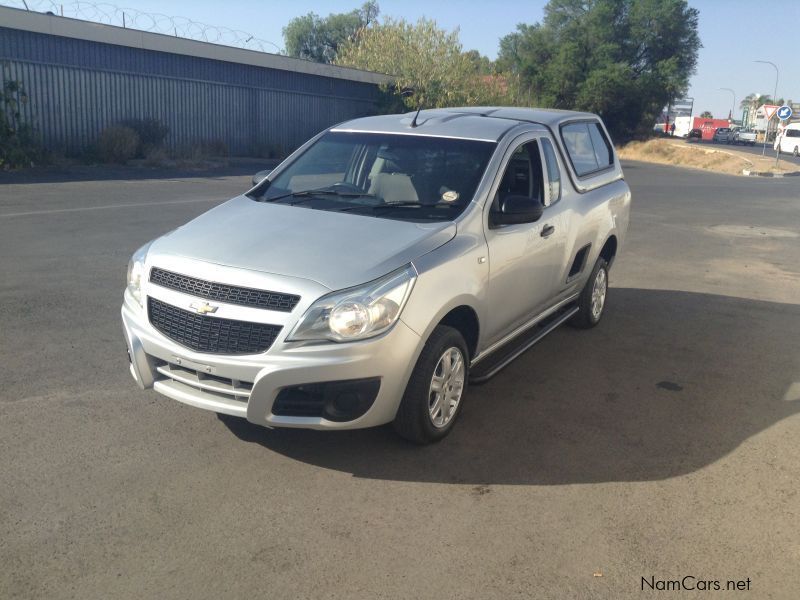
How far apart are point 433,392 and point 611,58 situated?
202 feet

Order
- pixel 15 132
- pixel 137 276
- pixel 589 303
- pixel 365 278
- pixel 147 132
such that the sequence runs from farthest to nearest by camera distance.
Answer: pixel 147 132, pixel 15 132, pixel 589 303, pixel 137 276, pixel 365 278

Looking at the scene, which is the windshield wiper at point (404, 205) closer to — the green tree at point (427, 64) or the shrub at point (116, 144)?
the shrub at point (116, 144)

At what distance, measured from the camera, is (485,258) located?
4.62 meters

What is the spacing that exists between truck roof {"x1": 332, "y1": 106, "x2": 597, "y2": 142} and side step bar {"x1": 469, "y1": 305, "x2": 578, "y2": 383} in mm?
1485

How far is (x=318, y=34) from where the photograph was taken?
8038cm

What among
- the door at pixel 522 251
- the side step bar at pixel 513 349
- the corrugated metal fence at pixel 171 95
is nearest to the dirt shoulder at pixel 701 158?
the corrugated metal fence at pixel 171 95

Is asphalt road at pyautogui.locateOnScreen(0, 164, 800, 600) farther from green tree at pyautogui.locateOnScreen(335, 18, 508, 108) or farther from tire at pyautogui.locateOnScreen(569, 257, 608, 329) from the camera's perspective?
green tree at pyautogui.locateOnScreen(335, 18, 508, 108)

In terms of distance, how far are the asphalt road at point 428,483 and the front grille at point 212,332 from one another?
674 millimetres

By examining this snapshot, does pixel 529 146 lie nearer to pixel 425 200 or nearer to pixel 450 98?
pixel 425 200

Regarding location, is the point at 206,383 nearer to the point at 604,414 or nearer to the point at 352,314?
the point at 352,314

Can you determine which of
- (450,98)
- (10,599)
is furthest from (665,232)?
(450,98)

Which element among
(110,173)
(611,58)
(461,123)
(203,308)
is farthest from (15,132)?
(611,58)

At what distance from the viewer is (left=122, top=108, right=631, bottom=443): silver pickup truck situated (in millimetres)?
3795

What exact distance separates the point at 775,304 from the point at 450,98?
3422 cm
